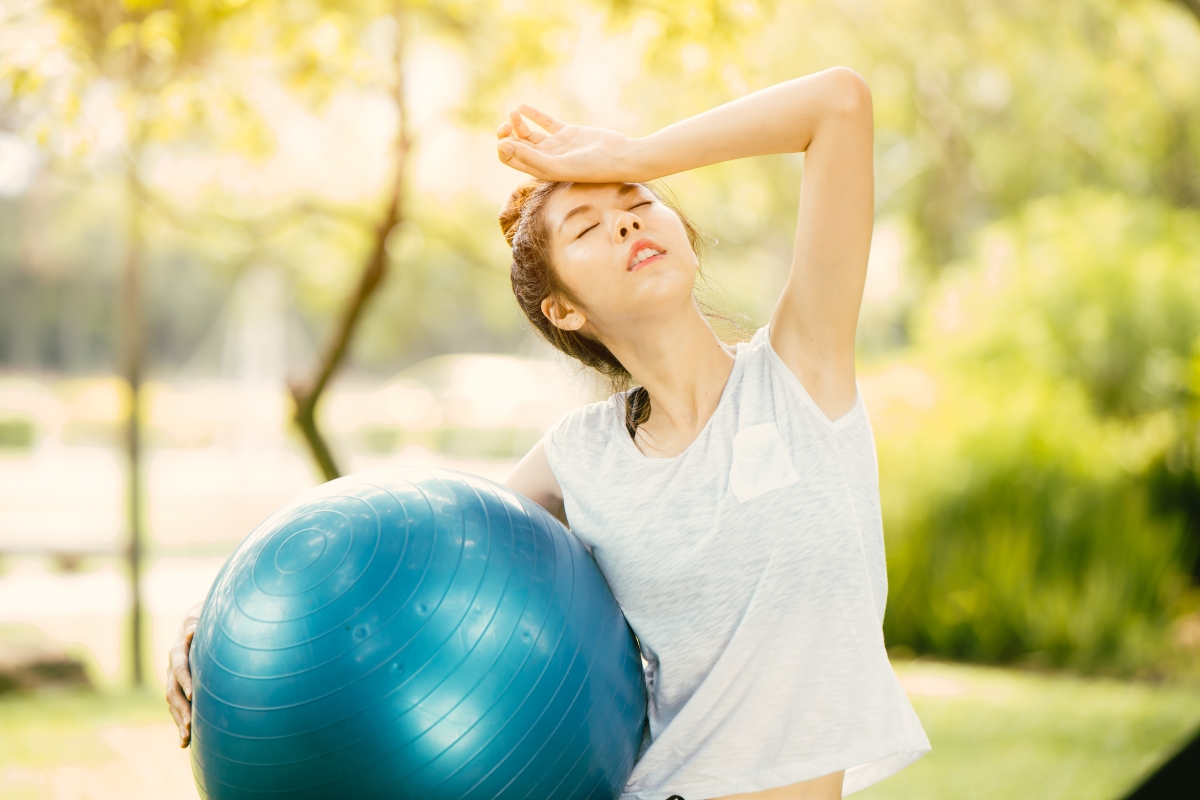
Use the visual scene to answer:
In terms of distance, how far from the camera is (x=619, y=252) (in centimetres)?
207

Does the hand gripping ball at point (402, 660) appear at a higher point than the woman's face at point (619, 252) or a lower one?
lower

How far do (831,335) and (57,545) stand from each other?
11095mm

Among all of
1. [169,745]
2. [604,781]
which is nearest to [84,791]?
[169,745]

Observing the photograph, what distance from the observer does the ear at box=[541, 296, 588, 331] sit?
2.26 metres

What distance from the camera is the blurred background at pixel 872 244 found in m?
5.42

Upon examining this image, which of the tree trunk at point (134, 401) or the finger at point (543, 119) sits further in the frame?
the tree trunk at point (134, 401)

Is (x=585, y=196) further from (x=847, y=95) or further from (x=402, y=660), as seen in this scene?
(x=402, y=660)

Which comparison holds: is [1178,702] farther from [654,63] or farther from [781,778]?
[781,778]

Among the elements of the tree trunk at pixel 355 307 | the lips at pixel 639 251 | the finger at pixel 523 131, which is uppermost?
the finger at pixel 523 131

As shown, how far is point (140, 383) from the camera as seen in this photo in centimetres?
738

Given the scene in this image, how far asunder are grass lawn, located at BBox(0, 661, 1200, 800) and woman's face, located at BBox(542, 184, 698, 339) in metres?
3.53

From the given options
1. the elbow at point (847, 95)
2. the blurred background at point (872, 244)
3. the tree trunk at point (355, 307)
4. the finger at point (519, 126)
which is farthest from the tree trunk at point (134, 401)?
the elbow at point (847, 95)

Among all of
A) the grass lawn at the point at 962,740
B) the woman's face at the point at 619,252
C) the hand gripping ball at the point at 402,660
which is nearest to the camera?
the hand gripping ball at the point at 402,660

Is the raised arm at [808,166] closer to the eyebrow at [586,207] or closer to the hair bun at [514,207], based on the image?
the eyebrow at [586,207]
